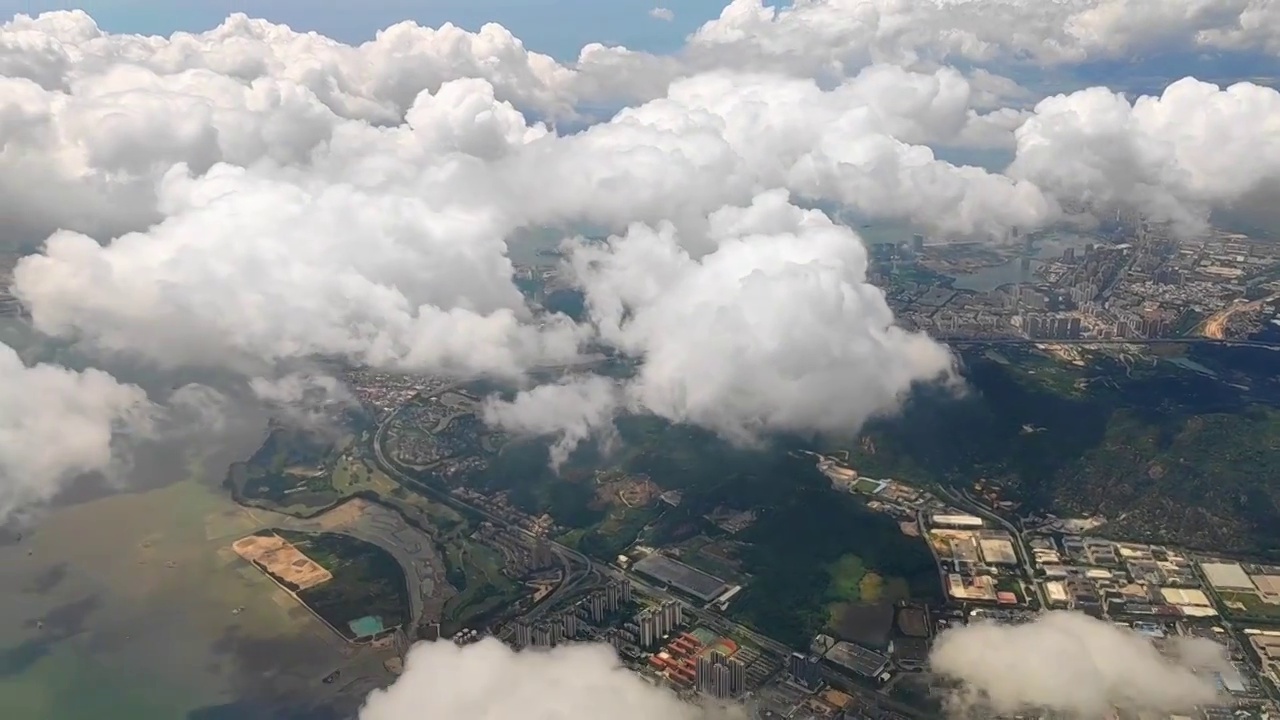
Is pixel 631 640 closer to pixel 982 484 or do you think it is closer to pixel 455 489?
pixel 455 489

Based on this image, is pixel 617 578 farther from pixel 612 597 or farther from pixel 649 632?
pixel 649 632

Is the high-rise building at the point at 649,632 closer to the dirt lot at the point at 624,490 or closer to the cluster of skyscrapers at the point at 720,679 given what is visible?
the cluster of skyscrapers at the point at 720,679

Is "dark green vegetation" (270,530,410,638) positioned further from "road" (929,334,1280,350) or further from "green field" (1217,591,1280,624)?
"road" (929,334,1280,350)

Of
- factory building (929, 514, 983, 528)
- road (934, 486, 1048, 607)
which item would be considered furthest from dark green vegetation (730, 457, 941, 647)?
road (934, 486, 1048, 607)

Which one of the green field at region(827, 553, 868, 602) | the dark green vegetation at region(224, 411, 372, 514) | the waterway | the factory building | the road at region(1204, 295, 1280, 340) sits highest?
the waterway

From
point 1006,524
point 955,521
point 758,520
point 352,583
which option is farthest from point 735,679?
point 1006,524

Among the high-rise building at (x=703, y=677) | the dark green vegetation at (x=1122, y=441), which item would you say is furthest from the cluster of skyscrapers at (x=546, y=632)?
the dark green vegetation at (x=1122, y=441)
